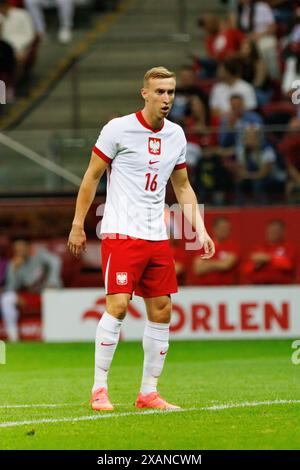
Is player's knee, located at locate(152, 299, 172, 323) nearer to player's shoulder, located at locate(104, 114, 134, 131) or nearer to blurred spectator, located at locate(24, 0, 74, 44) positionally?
player's shoulder, located at locate(104, 114, 134, 131)

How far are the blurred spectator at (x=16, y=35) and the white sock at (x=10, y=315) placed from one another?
18.3ft

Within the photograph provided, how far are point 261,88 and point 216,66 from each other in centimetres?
128

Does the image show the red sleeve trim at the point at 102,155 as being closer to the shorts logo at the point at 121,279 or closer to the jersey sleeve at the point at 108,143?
the jersey sleeve at the point at 108,143

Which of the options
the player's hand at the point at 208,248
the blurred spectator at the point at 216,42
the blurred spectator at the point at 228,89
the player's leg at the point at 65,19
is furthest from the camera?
the player's leg at the point at 65,19

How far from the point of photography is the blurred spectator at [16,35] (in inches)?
945

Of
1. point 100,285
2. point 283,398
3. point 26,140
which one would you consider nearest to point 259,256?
point 100,285

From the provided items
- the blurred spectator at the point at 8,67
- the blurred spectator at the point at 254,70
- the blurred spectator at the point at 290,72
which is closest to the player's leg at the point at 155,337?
the blurred spectator at the point at 290,72

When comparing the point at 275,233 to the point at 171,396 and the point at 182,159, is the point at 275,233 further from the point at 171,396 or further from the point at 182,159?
the point at 182,159

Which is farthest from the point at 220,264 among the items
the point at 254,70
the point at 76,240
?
the point at 76,240

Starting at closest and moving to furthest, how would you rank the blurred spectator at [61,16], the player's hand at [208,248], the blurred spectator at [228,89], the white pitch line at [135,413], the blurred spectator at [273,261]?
the white pitch line at [135,413] < the player's hand at [208,248] < the blurred spectator at [273,261] < the blurred spectator at [228,89] < the blurred spectator at [61,16]

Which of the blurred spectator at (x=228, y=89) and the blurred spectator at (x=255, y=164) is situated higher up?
the blurred spectator at (x=228, y=89)

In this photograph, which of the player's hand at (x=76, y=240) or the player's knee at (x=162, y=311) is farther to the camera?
the player's knee at (x=162, y=311)

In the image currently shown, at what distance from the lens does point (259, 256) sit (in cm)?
1927

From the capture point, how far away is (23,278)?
2017cm
